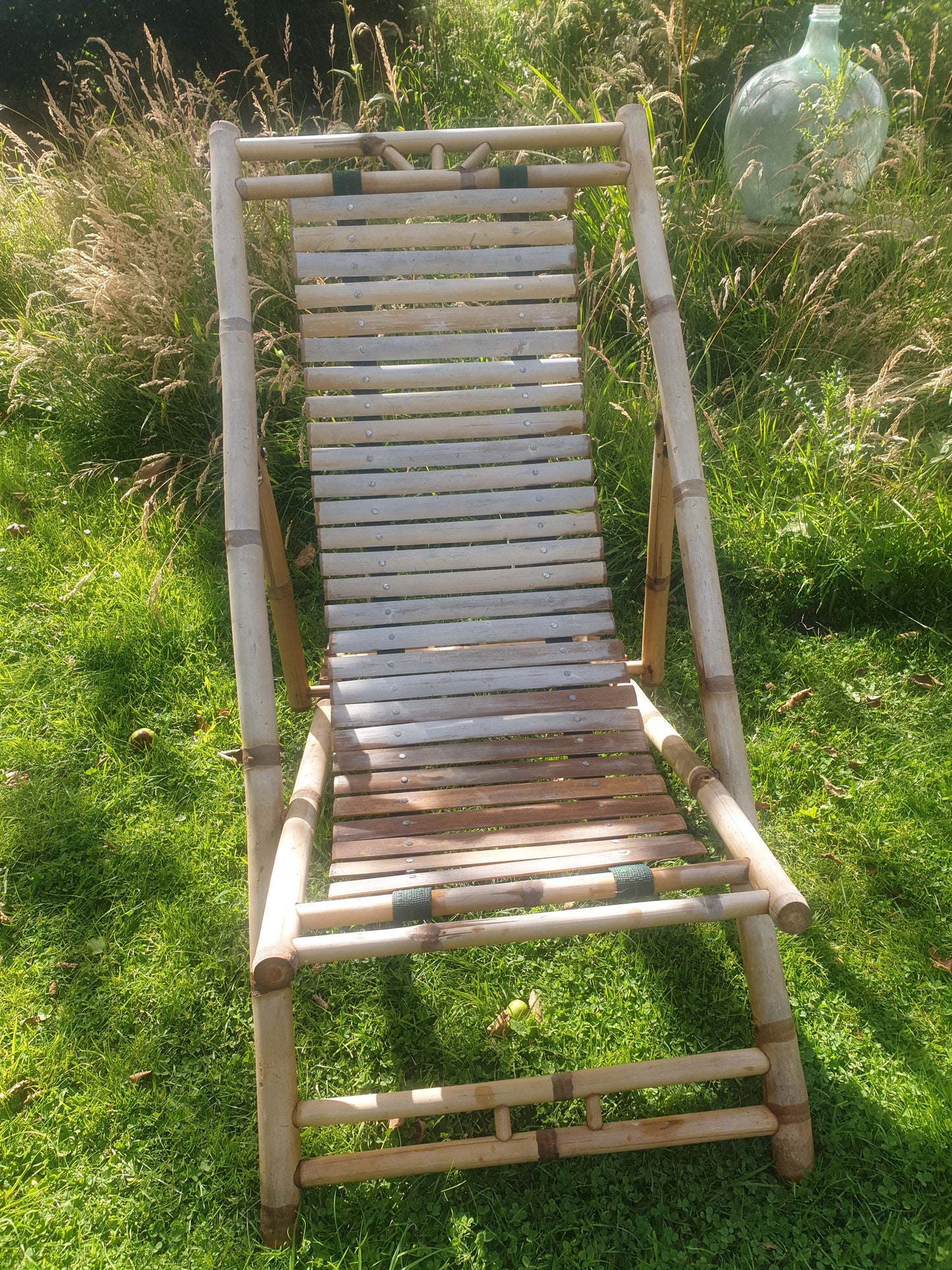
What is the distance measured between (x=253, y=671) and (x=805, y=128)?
287 centimetres

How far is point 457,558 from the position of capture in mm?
1988

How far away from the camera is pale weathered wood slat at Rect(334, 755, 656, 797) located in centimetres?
172

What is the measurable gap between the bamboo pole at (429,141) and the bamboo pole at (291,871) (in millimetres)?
1186

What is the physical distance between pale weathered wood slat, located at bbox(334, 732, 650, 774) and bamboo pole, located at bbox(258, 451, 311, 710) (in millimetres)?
381

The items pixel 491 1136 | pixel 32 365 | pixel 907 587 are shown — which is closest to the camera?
pixel 491 1136

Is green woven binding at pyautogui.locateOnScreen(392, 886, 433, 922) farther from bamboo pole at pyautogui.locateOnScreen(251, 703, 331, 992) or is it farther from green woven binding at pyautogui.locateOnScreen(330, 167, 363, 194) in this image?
green woven binding at pyautogui.locateOnScreen(330, 167, 363, 194)

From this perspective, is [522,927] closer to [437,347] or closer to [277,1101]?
[277,1101]

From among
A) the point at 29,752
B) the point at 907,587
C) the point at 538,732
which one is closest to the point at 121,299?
the point at 29,752

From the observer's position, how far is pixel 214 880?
2.03 meters

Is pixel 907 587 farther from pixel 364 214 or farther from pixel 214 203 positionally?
pixel 214 203

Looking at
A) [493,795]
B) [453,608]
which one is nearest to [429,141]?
[453,608]

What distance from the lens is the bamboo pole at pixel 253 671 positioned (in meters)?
1.36

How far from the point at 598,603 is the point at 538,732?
360mm

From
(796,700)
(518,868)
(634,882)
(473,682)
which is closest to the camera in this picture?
(634,882)
